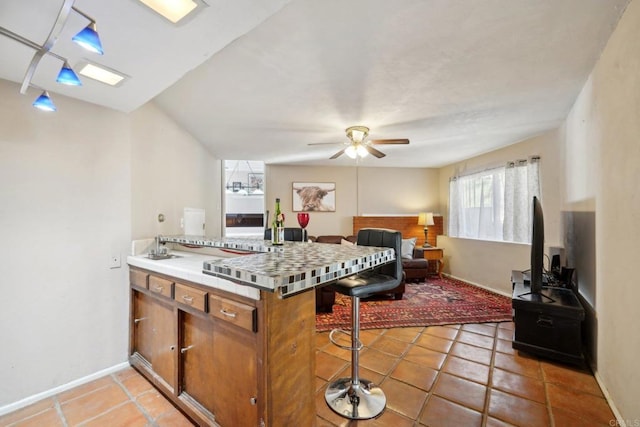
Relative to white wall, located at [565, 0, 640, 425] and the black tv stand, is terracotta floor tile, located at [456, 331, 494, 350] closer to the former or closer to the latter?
the black tv stand

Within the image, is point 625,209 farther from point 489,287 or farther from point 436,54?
point 489,287

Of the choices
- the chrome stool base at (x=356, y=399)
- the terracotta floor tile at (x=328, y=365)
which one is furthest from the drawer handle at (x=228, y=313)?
the terracotta floor tile at (x=328, y=365)

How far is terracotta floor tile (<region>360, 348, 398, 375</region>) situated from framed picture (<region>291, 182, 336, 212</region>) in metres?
3.50

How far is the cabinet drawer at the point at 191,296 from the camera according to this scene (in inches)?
53.7

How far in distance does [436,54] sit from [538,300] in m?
2.13

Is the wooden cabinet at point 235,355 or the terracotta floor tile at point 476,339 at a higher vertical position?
the wooden cabinet at point 235,355

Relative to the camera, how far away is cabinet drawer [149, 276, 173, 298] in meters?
1.63

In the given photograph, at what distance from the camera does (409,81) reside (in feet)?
6.61

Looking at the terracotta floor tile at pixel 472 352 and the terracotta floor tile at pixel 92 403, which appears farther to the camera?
the terracotta floor tile at pixel 472 352

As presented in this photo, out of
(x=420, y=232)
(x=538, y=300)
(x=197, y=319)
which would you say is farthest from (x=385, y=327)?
(x=420, y=232)

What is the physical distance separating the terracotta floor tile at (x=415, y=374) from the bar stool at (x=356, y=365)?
26cm

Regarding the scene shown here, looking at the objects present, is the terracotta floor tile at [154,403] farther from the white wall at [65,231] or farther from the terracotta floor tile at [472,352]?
the terracotta floor tile at [472,352]

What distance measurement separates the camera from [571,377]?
1.89m

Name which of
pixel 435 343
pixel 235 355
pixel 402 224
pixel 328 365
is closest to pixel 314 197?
pixel 402 224
